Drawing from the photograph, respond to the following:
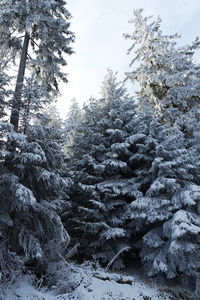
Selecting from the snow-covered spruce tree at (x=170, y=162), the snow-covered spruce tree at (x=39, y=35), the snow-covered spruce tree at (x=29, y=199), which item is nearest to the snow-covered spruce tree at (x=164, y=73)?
the snow-covered spruce tree at (x=170, y=162)

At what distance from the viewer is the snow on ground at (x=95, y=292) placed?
19.5ft

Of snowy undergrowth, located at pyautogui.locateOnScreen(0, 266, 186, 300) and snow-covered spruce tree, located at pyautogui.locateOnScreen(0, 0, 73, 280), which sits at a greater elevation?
snow-covered spruce tree, located at pyautogui.locateOnScreen(0, 0, 73, 280)

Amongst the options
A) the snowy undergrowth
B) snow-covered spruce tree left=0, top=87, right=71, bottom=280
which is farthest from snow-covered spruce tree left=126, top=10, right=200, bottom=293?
snow-covered spruce tree left=0, top=87, right=71, bottom=280

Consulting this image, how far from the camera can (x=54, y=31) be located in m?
12.5

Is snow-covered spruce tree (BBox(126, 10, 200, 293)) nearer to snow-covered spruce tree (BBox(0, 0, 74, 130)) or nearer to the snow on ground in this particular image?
→ the snow on ground

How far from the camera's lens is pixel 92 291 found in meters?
6.42

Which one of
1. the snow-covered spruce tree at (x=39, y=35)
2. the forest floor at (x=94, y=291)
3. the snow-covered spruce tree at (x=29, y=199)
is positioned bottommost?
the forest floor at (x=94, y=291)

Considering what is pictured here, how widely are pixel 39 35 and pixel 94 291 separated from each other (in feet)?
42.7

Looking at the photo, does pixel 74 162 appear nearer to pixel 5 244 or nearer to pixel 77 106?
pixel 5 244

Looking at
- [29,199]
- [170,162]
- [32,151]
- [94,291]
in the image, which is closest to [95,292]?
[94,291]

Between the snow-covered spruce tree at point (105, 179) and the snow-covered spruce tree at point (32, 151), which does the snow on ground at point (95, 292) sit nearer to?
the snow-covered spruce tree at point (32, 151)

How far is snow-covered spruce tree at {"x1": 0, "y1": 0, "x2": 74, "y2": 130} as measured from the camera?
11.1m

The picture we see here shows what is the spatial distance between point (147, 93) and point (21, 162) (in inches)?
493

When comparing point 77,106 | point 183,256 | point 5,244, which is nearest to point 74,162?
point 5,244
